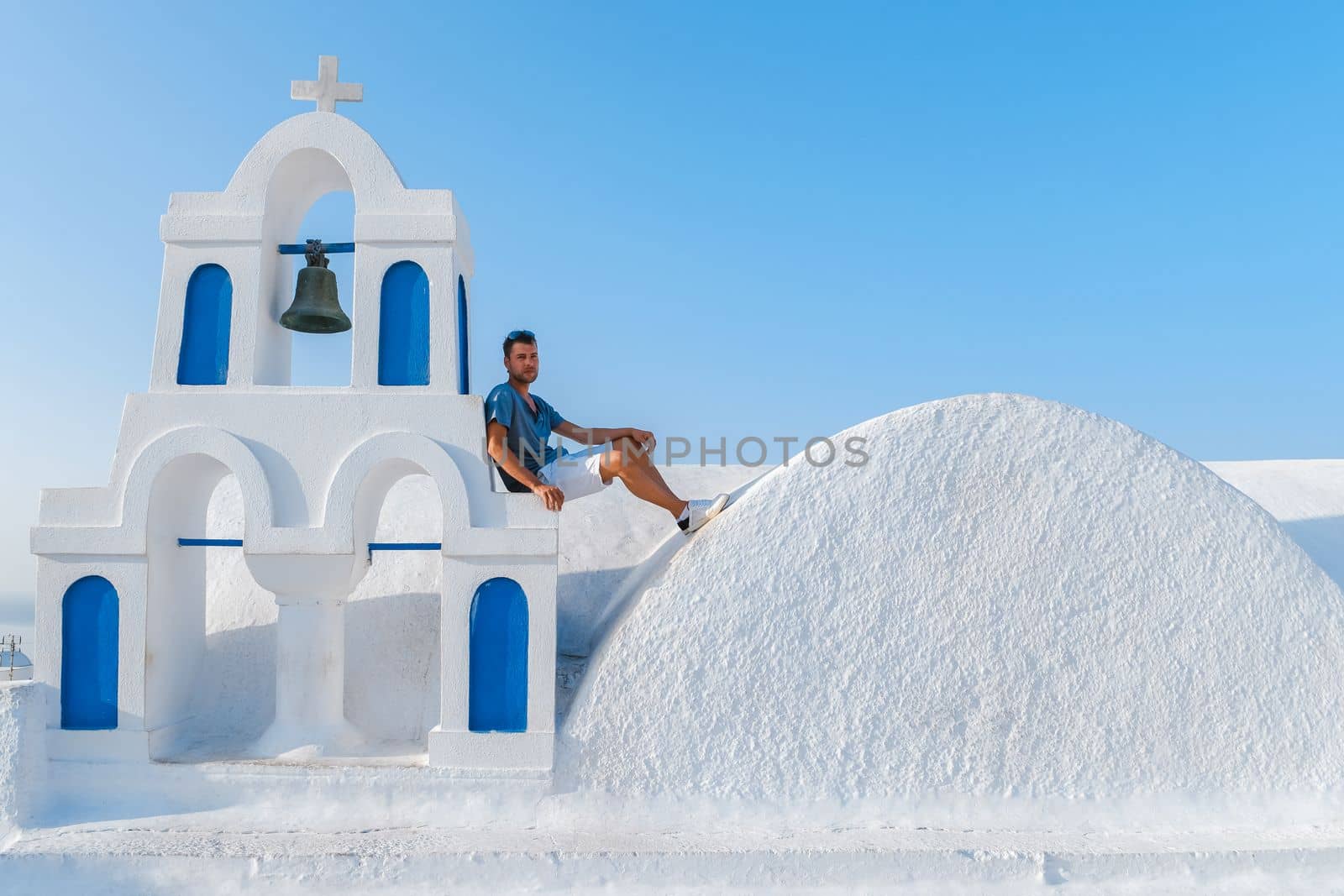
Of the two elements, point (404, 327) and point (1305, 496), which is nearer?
point (404, 327)

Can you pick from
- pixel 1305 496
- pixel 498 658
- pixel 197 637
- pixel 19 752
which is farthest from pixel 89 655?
pixel 1305 496

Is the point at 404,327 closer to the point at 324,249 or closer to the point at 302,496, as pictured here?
the point at 324,249

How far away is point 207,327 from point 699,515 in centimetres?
314

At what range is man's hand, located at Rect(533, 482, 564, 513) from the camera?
5.18m

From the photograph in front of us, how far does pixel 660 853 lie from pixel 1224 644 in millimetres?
3399

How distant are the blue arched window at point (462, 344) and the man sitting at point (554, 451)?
8.6 inches

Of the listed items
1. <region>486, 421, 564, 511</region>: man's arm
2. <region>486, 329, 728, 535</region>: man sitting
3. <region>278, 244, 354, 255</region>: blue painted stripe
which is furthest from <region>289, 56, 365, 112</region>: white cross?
<region>486, 421, 564, 511</region>: man's arm

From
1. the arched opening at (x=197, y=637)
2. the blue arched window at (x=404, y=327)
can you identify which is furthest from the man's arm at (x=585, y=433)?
the arched opening at (x=197, y=637)

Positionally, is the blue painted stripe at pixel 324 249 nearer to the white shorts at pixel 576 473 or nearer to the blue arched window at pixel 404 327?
the blue arched window at pixel 404 327

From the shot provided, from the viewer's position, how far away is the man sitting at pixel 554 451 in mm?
5430

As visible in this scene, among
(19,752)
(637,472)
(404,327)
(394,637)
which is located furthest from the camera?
(394,637)

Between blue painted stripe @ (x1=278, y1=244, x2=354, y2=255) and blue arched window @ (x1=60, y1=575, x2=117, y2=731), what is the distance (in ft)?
7.20

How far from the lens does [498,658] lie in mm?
5223

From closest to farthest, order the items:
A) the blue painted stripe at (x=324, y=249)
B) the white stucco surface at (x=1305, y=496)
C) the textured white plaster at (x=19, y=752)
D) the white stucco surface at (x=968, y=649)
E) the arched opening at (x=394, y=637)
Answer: the textured white plaster at (x=19, y=752) < the white stucco surface at (x=968, y=649) < the blue painted stripe at (x=324, y=249) < the arched opening at (x=394, y=637) < the white stucco surface at (x=1305, y=496)
